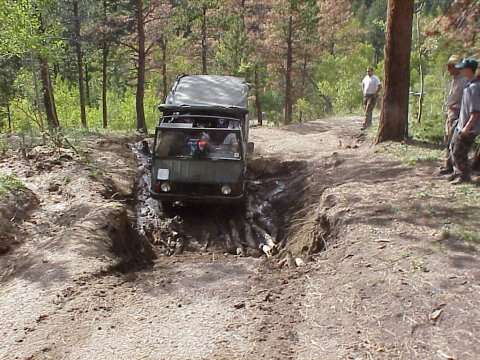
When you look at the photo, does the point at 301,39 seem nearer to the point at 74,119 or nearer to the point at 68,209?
the point at 74,119

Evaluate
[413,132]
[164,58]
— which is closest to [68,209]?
[413,132]

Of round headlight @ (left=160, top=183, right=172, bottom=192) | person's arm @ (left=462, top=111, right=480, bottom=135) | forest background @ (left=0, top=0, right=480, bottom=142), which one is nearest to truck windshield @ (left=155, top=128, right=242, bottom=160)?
round headlight @ (left=160, top=183, right=172, bottom=192)

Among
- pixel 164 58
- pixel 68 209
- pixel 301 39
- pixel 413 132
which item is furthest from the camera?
pixel 164 58

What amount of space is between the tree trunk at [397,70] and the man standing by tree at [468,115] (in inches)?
151

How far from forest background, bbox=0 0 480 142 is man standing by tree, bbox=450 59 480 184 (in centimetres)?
270

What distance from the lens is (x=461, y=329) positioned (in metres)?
3.98

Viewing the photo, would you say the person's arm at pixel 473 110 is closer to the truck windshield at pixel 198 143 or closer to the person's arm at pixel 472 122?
the person's arm at pixel 472 122

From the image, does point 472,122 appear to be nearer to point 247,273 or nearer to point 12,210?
point 247,273

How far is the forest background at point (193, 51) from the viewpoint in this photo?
13.4 m

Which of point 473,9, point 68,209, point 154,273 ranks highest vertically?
point 473,9

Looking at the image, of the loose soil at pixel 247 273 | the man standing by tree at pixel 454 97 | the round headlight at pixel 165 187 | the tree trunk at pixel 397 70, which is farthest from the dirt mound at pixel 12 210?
the tree trunk at pixel 397 70

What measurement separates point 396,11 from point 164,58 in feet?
77.8

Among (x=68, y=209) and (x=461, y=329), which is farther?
(x=68, y=209)

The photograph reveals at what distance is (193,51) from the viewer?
1357 inches
